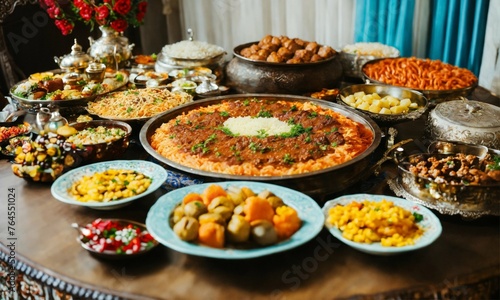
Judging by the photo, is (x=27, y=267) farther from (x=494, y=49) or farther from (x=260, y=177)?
(x=494, y=49)

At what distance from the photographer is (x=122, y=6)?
3.61 m

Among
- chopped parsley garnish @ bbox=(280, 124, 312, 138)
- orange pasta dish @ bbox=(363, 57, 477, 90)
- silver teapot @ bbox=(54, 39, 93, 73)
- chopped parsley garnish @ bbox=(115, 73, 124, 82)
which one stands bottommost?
chopped parsley garnish @ bbox=(280, 124, 312, 138)

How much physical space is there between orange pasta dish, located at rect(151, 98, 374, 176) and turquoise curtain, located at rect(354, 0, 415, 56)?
1802 millimetres

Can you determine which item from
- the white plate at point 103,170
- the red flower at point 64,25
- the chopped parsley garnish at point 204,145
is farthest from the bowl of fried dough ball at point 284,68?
the red flower at point 64,25

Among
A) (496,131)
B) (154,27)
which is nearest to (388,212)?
(496,131)

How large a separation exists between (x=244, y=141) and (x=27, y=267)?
3.58ft

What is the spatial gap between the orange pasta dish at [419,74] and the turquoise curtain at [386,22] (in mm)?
839

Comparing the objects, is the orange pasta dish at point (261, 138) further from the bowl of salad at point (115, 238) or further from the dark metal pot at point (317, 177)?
the bowl of salad at point (115, 238)

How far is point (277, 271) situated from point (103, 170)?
951mm

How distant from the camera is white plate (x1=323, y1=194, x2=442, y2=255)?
5.22 ft

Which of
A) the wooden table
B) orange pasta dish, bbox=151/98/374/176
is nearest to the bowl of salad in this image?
the wooden table

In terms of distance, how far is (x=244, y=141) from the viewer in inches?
92.9

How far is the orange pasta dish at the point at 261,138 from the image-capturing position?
214 centimetres

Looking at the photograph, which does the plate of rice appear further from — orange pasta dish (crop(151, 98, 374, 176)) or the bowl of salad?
the bowl of salad
